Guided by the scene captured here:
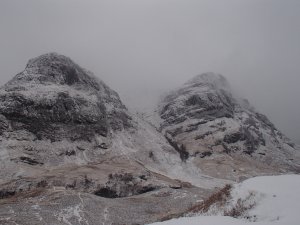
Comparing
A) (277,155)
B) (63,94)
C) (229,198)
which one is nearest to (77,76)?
(63,94)

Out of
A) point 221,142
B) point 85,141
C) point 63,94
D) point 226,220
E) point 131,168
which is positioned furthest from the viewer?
point 221,142

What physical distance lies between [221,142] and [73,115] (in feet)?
238

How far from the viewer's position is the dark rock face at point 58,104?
125 m

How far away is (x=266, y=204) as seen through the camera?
19594mm

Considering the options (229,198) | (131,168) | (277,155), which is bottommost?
(277,155)

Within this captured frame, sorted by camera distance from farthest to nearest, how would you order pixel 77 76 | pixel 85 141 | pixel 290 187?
pixel 77 76
pixel 85 141
pixel 290 187

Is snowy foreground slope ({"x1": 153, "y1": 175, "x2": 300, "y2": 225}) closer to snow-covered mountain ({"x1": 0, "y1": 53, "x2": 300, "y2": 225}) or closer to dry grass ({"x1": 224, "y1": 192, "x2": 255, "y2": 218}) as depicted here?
dry grass ({"x1": 224, "y1": 192, "x2": 255, "y2": 218})

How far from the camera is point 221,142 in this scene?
177 metres

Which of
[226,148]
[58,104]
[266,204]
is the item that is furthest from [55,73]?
[266,204]

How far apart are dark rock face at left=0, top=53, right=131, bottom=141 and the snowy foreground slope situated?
105 m

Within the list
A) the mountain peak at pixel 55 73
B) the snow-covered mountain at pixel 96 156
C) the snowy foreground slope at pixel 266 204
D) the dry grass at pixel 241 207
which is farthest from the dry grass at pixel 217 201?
the mountain peak at pixel 55 73

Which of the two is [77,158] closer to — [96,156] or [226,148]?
[96,156]

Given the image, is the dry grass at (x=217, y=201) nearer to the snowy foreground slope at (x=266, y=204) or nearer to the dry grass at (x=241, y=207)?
the snowy foreground slope at (x=266, y=204)

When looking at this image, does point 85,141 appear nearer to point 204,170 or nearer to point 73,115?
point 73,115
